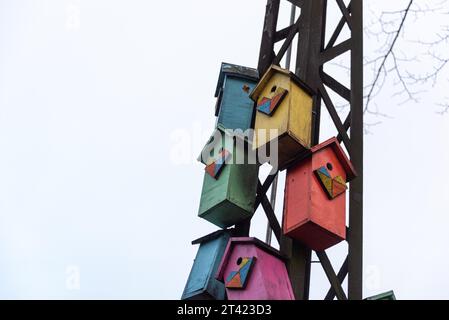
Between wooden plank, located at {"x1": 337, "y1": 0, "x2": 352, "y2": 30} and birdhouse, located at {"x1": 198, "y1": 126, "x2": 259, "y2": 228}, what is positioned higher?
wooden plank, located at {"x1": 337, "y1": 0, "x2": 352, "y2": 30}

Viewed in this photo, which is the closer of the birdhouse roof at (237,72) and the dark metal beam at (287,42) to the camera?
the dark metal beam at (287,42)

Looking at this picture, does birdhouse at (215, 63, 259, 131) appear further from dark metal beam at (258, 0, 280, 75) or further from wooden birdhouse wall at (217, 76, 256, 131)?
dark metal beam at (258, 0, 280, 75)

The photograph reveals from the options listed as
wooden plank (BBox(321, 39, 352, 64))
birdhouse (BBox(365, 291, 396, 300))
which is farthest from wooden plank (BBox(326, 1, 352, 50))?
birdhouse (BBox(365, 291, 396, 300))

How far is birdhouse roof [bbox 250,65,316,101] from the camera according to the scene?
3.82 metres

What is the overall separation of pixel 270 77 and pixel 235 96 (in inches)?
18.7

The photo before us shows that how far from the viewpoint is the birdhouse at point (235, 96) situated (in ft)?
14.1

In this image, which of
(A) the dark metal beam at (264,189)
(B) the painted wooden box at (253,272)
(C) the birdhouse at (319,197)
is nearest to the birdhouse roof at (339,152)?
(C) the birdhouse at (319,197)

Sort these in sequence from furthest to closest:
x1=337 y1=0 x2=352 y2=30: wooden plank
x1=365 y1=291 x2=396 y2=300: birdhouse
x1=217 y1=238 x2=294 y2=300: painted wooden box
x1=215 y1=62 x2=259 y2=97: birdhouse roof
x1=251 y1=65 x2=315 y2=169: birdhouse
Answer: x1=215 y1=62 x2=259 y2=97: birdhouse roof → x1=337 y1=0 x2=352 y2=30: wooden plank → x1=251 y1=65 x2=315 y2=169: birdhouse → x1=217 y1=238 x2=294 y2=300: painted wooden box → x1=365 y1=291 x2=396 y2=300: birdhouse

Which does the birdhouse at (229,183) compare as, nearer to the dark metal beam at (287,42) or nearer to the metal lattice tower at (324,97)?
the metal lattice tower at (324,97)

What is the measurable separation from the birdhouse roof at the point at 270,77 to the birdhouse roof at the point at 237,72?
37 cm

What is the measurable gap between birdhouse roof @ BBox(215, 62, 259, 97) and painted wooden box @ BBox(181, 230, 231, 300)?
1.10 m

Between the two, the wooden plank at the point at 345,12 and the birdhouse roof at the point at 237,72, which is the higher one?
the wooden plank at the point at 345,12
